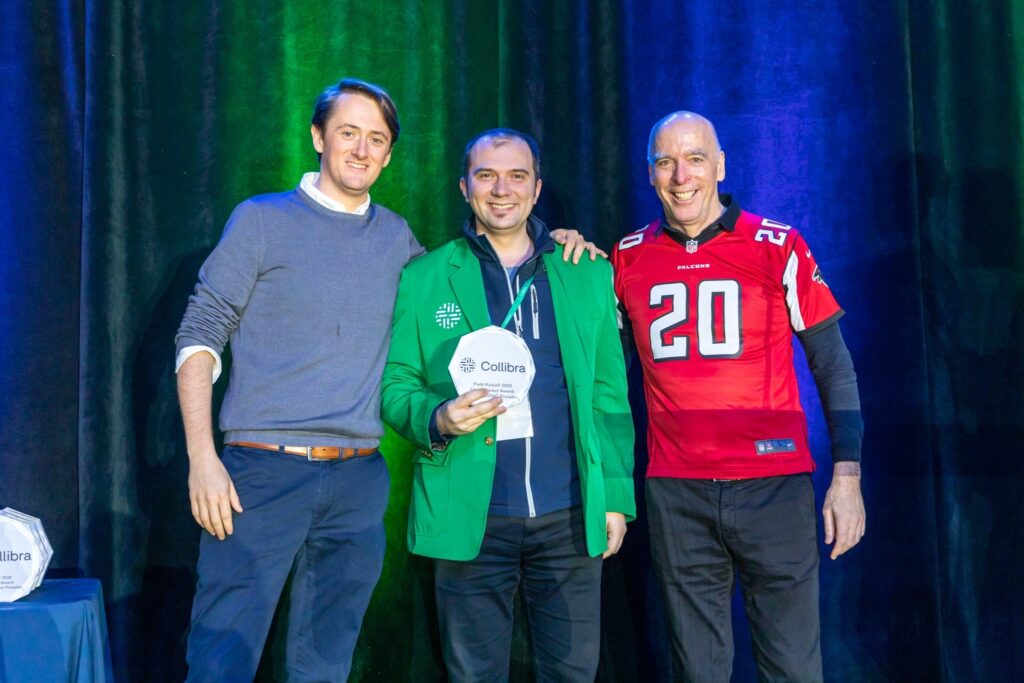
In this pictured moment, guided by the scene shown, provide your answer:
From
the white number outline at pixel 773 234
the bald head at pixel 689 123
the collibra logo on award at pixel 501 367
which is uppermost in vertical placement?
the bald head at pixel 689 123

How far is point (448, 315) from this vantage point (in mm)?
2141

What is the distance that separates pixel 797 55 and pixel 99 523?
2754 millimetres

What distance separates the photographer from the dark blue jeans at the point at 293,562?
1.94m

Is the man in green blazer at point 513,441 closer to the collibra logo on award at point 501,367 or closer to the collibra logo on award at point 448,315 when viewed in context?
the collibra logo on award at point 448,315

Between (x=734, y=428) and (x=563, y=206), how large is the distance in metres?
1.13

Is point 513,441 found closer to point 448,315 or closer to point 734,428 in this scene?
point 448,315

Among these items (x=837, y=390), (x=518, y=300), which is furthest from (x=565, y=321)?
(x=837, y=390)

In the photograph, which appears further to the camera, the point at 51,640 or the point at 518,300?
the point at 518,300

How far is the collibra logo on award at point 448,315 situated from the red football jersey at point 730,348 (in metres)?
0.51

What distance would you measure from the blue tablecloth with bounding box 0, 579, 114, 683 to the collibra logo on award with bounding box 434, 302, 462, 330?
108 centimetres

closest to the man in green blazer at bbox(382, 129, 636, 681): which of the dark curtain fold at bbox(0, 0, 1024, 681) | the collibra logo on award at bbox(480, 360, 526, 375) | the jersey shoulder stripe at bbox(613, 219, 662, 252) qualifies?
the collibra logo on award at bbox(480, 360, 526, 375)

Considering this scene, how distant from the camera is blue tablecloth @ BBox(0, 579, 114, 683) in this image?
6.47ft

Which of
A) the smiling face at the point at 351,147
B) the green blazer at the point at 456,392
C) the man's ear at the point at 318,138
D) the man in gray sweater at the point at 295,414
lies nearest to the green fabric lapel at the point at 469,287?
the green blazer at the point at 456,392

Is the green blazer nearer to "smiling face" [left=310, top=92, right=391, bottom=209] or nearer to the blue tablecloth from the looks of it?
"smiling face" [left=310, top=92, right=391, bottom=209]
